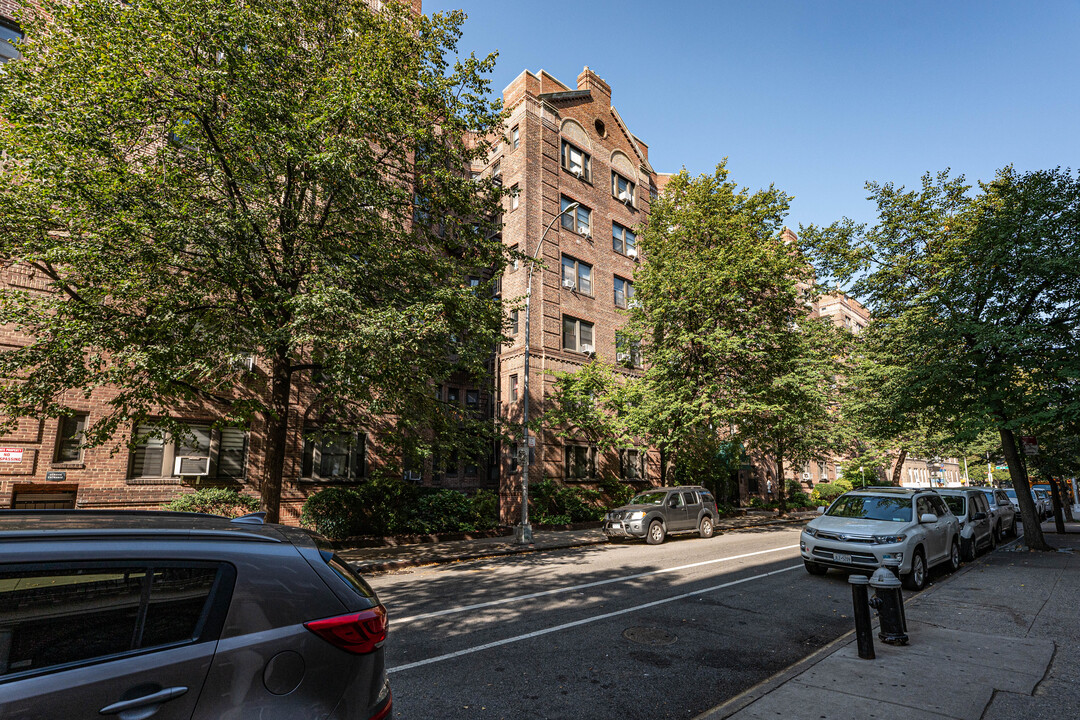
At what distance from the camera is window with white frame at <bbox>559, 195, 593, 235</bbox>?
26875 millimetres

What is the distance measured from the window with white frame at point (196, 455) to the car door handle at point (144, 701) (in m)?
14.1

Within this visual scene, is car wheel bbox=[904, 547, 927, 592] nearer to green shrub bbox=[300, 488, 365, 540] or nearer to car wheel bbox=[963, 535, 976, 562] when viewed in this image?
car wheel bbox=[963, 535, 976, 562]

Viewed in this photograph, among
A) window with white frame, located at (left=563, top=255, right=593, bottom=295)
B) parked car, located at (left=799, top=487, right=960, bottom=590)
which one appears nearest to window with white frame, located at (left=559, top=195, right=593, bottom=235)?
window with white frame, located at (left=563, top=255, right=593, bottom=295)

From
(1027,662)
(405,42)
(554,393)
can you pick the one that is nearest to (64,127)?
(405,42)

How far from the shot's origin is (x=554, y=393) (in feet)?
76.7

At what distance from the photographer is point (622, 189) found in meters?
31.0

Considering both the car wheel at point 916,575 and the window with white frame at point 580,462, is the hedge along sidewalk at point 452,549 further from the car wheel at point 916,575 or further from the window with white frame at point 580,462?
the car wheel at point 916,575

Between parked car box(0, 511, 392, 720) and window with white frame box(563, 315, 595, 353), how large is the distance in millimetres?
22678

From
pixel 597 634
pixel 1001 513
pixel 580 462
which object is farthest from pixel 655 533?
pixel 1001 513

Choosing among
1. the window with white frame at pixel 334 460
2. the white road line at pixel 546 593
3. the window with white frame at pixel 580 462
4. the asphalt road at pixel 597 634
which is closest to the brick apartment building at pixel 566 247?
the window with white frame at pixel 580 462

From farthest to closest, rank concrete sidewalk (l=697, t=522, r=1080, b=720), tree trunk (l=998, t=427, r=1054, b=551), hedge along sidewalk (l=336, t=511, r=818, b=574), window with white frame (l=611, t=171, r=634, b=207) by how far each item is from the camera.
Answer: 1. window with white frame (l=611, t=171, r=634, b=207)
2. tree trunk (l=998, t=427, r=1054, b=551)
3. hedge along sidewalk (l=336, t=511, r=818, b=574)
4. concrete sidewalk (l=697, t=522, r=1080, b=720)

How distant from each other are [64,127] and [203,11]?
322 cm

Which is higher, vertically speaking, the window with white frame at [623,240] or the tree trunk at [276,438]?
the window with white frame at [623,240]

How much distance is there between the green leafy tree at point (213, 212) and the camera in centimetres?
899
